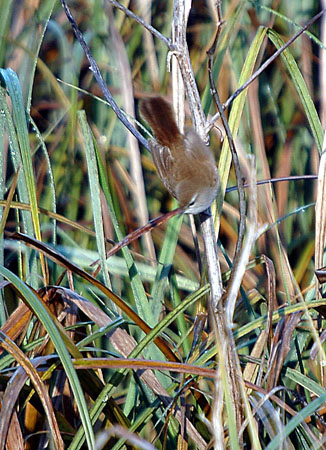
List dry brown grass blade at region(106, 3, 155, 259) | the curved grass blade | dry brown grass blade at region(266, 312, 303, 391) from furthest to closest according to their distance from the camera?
dry brown grass blade at region(106, 3, 155, 259), the curved grass blade, dry brown grass blade at region(266, 312, 303, 391)

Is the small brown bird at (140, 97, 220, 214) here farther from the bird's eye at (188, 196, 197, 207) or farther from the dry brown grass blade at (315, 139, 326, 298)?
the dry brown grass blade at (315, 139, 326, 298)

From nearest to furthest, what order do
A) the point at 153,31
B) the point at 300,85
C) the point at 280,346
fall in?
the point at 153,31 < the point at 280,346 < the point at 300,85

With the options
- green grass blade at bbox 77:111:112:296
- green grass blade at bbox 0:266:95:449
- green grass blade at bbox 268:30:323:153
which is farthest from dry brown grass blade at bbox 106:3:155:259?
green grass blade at bbox 0:266:95:449

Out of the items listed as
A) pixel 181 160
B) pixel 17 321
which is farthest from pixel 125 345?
pixel 181 160

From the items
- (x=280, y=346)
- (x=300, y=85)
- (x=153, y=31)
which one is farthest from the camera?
(x=300, y=85)

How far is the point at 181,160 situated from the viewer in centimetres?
77

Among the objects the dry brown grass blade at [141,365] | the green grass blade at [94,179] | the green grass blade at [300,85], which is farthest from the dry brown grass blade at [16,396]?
the green grass blade at [300,85]

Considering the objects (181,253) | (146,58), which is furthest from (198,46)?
(181,253)

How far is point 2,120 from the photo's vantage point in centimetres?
88

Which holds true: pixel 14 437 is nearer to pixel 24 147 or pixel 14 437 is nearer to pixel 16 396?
pixel 16 396

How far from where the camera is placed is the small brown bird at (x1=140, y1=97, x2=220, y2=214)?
71cm

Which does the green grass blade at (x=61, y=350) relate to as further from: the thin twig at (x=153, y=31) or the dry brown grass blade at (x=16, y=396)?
the thin twig at (x=153, y=31)

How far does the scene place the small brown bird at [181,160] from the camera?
71cm

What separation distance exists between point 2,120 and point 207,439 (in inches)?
20.7
